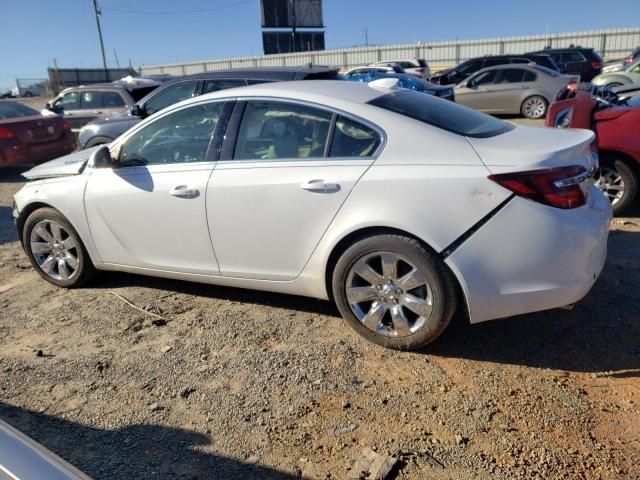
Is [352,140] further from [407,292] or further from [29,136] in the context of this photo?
[29,136]

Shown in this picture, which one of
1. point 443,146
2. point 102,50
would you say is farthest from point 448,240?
point 102,50

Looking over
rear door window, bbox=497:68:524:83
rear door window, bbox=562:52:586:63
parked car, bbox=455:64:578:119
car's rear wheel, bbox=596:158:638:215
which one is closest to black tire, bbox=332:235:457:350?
car's rear wheel, bbox=596:158:638:215

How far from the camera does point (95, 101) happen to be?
11703 millimetres

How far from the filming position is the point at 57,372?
134 inches

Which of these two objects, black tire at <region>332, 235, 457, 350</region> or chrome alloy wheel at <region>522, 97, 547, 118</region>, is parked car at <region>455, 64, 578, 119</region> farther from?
black tire at <region>332, 235, 457, 350</region>

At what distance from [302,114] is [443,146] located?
3.16 feet

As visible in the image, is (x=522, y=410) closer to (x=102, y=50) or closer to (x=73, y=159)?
(x=73, y=159)

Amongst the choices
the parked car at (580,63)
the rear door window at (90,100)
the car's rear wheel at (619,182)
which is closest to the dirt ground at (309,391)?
the car's rear wheel at (619,182)

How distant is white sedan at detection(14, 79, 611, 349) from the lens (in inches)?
117

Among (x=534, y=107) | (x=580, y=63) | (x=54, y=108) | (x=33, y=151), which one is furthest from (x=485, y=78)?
(x=33, y=151)

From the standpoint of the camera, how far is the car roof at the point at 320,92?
348 cm

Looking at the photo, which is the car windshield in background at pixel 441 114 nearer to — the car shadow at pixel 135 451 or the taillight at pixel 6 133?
the car shadow at pixel 135 451

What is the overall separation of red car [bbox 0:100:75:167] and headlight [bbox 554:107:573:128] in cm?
855

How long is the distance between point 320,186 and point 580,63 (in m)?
21.2
